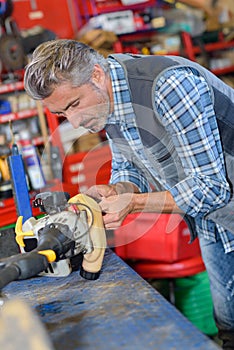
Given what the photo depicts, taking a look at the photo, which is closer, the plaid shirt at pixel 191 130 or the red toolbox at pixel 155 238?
the plaid shirt at pixel 191 130

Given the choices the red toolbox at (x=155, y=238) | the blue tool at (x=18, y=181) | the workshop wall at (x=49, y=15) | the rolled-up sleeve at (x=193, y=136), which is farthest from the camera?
the workshop wall at (x=49, y=15)

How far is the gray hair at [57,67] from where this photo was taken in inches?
54.0

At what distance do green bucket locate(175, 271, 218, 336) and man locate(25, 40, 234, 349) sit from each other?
93 cm

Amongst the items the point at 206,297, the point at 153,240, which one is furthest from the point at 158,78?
the point at 206,297

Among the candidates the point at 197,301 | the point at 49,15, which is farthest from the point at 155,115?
the point at 49,15

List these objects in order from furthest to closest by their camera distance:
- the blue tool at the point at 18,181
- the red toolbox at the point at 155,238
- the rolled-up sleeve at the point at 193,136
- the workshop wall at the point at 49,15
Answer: the workshop wall at the point at 49,15, the red toolbox at the point at 155,238, the blue tool at the point at 18,181, the rolled-up sleeve at the point at 193,136

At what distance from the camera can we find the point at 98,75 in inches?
57.6

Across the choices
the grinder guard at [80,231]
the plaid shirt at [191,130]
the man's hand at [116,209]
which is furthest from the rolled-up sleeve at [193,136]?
the grinder guard at [80,231]

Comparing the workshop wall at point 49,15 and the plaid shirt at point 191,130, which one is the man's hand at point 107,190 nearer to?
the plaid shirt at point 191,130

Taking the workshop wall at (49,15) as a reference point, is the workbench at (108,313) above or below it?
below

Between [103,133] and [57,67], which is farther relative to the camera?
[103,133]

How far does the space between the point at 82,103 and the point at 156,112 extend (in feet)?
0.72

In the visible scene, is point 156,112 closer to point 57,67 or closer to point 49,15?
point 57,67

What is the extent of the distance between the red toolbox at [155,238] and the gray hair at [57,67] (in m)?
1.10
